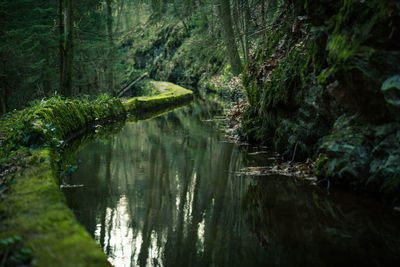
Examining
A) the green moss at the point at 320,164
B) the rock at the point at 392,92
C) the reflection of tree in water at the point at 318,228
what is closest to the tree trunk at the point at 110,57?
the green moss at the point at 320,164

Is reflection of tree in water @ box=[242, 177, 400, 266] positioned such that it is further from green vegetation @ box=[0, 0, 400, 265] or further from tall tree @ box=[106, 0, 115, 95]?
tall tree @ box=[106, 0, 115, 95]

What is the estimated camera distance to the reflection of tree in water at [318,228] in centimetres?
356

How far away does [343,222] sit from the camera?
4.40 m

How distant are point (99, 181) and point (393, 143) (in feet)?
15.3

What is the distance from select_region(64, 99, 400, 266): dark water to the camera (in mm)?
3668

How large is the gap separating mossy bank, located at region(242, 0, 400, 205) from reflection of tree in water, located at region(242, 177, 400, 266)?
0.47 meters

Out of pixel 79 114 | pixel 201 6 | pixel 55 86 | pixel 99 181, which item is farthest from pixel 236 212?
pixel 55 86

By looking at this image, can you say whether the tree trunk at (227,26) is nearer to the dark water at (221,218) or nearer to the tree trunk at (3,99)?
the dark water at (221,218)

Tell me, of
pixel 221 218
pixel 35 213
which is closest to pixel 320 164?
pixel 221 218

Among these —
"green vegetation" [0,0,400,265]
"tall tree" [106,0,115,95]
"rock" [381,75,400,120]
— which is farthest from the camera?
"tall tree" [106,0,115,95]

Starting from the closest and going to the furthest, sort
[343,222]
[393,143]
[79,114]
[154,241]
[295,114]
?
[154,241]
[343,222]
[393,143]
[295,114]
[79,114]

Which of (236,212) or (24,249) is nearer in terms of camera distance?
(24,249)

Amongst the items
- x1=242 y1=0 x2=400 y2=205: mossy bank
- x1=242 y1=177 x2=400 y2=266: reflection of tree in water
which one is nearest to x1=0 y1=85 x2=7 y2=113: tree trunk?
x1=242 y1=0 x2=400 y2=205: mossy bank

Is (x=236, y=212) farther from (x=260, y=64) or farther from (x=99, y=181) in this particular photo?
(x=260, y=64)
